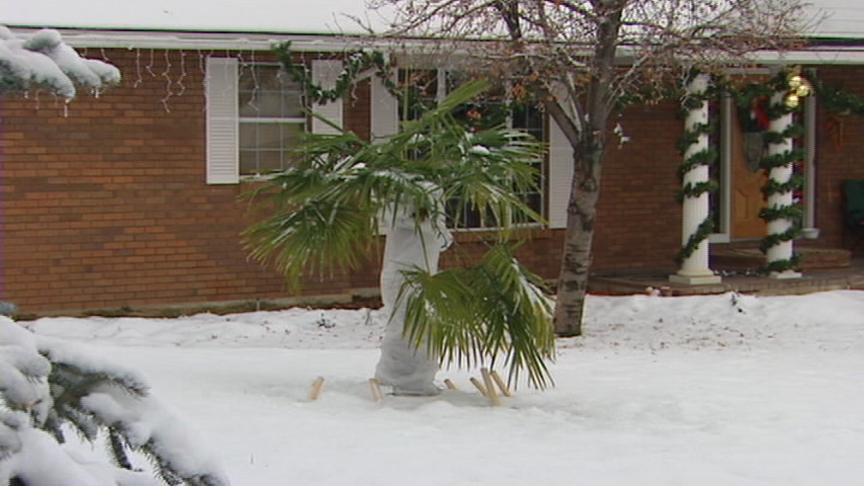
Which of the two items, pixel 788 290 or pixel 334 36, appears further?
pixel 788 290

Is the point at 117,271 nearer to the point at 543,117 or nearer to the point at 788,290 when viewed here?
the point at 543,117

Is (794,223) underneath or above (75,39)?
underneath

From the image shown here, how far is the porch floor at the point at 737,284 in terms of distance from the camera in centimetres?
1426

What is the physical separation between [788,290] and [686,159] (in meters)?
1.83

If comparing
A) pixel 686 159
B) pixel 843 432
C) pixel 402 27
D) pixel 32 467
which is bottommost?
pixel 843 432

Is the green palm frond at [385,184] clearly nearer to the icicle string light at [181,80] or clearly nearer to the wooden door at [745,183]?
the icicle string light at [181,80]

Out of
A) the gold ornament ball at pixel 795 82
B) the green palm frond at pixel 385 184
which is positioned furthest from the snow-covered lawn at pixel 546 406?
the gold ornament ball at pixel 795 82

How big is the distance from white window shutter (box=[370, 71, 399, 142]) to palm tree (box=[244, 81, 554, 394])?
19.4 feet

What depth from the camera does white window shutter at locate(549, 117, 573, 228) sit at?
15.2 m

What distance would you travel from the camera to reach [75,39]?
1191cm

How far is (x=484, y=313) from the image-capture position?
7.76 meters

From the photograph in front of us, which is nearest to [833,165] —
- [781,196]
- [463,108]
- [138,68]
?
[781,196]

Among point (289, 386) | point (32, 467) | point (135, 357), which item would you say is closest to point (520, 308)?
point (289, 386)

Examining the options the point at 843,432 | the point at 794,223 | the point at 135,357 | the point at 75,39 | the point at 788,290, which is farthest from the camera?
the point at 794,223
